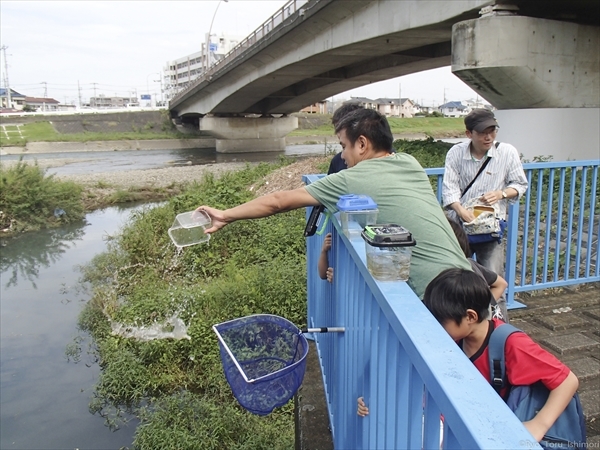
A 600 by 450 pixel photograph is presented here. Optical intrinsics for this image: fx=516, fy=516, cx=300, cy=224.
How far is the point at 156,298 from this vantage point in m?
5.69

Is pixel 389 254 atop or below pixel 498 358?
atop

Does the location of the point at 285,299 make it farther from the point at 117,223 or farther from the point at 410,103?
the point at 410,103

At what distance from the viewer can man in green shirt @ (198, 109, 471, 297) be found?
197 cm

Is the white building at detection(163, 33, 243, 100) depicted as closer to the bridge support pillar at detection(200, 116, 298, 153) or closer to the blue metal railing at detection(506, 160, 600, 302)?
the bridge support pillar at detection(200, 116, 298, 153)

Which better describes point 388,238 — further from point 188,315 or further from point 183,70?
point 183,70

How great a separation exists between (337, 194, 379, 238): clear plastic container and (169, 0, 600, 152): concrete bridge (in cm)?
836

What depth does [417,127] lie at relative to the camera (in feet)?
155

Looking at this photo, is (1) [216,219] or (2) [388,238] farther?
(1) [216,219]

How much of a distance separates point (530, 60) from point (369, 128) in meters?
8.30

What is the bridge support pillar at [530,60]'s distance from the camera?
902 centimetres

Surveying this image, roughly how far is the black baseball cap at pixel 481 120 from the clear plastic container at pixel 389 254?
213 cm

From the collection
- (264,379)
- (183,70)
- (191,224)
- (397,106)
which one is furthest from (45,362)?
(183,70)

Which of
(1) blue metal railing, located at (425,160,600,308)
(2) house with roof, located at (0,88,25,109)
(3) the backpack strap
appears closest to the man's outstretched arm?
(3) the backpack strap

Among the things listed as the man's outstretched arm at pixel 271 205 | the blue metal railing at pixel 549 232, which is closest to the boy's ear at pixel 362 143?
the man's outstretched arm at pixel 271 205
